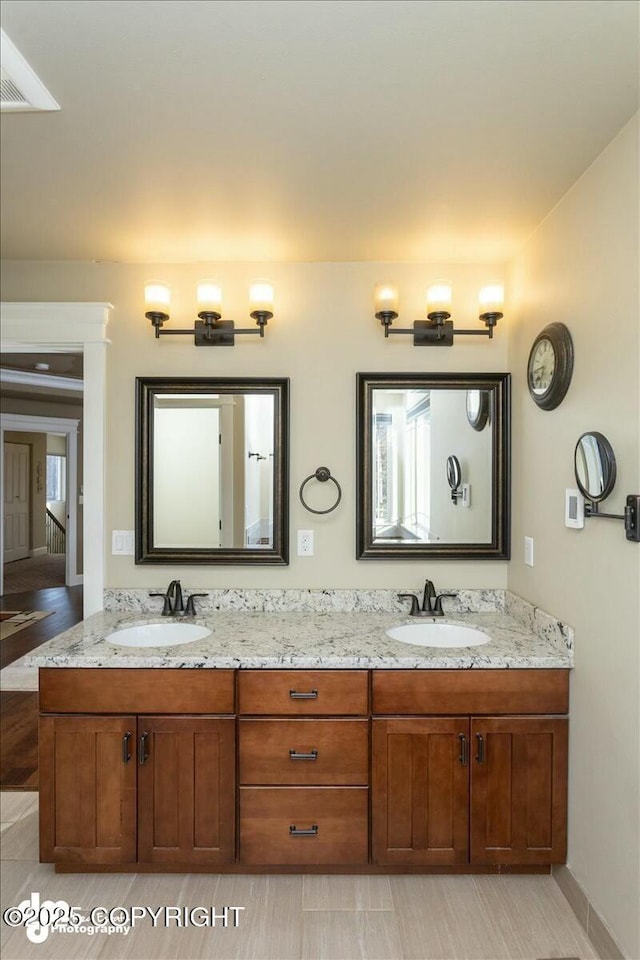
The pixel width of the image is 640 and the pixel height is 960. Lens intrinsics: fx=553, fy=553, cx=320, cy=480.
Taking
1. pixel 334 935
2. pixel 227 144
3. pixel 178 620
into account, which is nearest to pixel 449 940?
pixel 334 935

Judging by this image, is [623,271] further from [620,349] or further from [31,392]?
[31,392]

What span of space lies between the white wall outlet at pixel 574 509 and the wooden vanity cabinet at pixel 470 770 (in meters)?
0.54

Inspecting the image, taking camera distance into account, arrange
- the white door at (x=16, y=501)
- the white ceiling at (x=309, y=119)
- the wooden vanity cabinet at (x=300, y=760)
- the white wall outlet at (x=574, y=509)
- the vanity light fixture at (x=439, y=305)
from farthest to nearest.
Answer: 1. the white door at (x=16, y=501)
2. the vanity light fixture at (x=439, y=305)
3. the wooden vanity cabinet at (x=300, y=760)
4. the white wall outlet at (x=574, y=509)
5. the white ceiling at (x=309, y=119)

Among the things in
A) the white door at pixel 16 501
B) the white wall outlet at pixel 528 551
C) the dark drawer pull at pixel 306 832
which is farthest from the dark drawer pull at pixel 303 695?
the white door at pixel 16 501

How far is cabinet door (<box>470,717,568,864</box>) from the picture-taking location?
1947mm

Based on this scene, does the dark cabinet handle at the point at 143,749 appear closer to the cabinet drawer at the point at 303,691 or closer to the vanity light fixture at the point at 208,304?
the cabinet drawer at the point at 303,691

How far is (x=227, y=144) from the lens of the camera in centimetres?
166

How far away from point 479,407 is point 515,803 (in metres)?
1.58

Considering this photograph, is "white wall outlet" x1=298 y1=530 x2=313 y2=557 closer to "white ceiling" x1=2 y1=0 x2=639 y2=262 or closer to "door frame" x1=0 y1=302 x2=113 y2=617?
"door frame" x1=0 y1=302 x2=113 y2=617

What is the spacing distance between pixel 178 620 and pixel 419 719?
1.08 meters

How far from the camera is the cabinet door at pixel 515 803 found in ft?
6.39

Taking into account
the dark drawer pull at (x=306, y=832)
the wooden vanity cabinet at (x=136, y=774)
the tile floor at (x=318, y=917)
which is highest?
the wooden vanity cabinet at (x=136, y=774)

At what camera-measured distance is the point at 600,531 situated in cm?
174

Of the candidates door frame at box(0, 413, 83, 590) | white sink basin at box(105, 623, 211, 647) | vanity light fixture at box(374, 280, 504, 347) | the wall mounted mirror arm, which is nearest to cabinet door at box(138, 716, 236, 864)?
white sink basin at box(105, 623, 211, 647)
